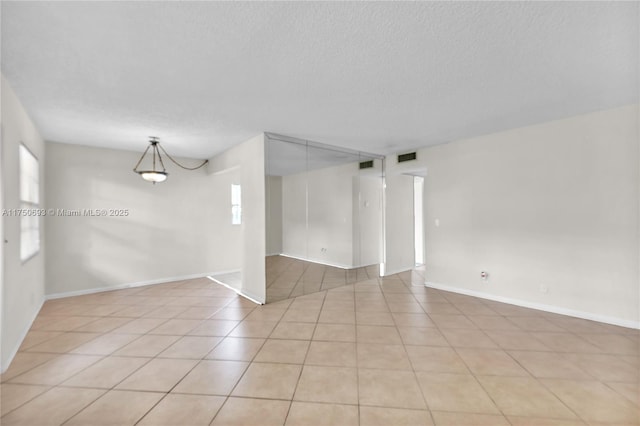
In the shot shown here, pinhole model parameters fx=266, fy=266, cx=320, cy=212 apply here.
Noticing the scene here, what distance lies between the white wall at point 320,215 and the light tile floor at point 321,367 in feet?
4.53

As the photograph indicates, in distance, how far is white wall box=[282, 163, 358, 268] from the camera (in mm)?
4676

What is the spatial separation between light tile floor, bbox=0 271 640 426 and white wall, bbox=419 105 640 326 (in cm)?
39

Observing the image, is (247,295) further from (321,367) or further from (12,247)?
(12,247)

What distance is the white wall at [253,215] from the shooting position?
398 centimetres

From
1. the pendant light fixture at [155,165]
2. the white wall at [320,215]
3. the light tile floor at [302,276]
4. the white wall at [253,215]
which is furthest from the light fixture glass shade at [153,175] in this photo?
the light tile floor at [302,276]

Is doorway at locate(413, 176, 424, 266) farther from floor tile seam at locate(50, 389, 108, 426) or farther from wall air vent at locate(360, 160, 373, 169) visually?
floor tile seam at locate(50, 389, 108, 426)

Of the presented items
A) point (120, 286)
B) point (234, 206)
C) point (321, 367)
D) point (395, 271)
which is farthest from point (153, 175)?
point (395, 271)

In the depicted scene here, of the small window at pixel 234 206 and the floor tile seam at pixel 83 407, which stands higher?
the small window at pixel 234 206

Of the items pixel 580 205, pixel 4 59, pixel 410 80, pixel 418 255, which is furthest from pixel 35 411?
pixel 418 255

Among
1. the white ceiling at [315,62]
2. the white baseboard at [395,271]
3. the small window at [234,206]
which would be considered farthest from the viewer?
the small window at [234,206]

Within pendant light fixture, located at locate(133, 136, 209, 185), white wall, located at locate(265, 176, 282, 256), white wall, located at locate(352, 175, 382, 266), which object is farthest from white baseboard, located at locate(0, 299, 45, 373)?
white wall, located at locate(352, 175, 382, 266)

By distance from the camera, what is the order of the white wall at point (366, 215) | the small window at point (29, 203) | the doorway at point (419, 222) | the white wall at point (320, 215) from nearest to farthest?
the small window at point (29, 203), the white wall at point (320, 215), the white wall at point (366, 215), the doorway at point (419, 222)


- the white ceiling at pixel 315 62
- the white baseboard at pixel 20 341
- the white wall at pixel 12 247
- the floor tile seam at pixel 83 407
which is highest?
→ the white ceiling at pixel 315 62

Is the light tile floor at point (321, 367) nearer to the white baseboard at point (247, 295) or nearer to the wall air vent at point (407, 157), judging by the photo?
the white baseboard at point (247, 295)
